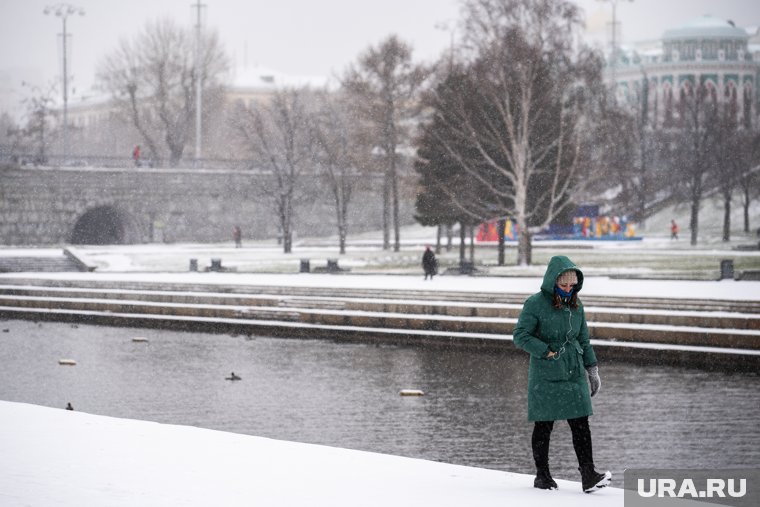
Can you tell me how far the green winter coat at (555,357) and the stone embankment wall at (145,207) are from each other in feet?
201

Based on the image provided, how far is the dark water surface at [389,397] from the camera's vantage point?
1480cm

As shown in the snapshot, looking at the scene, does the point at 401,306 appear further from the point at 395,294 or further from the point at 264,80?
the point at 264,80

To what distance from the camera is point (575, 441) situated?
31.0 feet

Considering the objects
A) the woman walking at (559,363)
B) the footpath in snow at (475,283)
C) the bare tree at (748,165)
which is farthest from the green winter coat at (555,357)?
the bare tree at (748,165)

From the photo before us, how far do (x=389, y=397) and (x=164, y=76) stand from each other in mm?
70864

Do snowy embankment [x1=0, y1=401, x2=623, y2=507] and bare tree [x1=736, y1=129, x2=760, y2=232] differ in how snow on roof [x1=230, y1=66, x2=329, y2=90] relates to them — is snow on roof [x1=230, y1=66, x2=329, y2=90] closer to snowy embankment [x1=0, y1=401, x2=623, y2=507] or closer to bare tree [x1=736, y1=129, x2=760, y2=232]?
bare tree [x1=736, y1=129, x2=760, y2=232]

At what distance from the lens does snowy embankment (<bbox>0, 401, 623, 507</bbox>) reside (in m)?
8.91

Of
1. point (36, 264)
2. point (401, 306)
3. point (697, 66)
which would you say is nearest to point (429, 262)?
point (401, 306)

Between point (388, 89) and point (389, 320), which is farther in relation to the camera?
Result: point (388, 89)

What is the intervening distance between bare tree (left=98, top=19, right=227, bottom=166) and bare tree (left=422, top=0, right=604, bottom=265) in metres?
40.2

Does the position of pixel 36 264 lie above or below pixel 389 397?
above

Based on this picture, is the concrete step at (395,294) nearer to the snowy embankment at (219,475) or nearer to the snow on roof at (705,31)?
the snowy embankment at (219,475)

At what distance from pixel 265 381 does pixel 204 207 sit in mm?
54982

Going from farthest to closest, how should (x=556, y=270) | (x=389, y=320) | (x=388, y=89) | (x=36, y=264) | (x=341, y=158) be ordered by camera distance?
(x=341, y=158)
(x=388, y=89)
(x=36, y=264)
(x=389, y=320)
(x=556, y=270)
